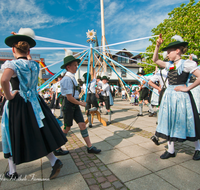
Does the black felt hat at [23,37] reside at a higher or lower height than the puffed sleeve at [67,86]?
higher

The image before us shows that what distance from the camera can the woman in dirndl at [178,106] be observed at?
2.44 m

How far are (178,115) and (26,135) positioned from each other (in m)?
2.42

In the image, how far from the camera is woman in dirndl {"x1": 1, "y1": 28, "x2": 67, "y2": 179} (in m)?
1.84

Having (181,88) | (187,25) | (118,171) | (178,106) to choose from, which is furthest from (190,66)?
(187,25)

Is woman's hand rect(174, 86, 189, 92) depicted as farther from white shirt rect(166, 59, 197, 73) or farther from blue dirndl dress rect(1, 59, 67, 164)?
blue dirndl dress rect(1, 59, 67, 164)

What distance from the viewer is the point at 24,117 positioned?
6.20ft

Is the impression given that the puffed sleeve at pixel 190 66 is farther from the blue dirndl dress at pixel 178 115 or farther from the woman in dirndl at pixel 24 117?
the woman in dirndl at pixel 24 117

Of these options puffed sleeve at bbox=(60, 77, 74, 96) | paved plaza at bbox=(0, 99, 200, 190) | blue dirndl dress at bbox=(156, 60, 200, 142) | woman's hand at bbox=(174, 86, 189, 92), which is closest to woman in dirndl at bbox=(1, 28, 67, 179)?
paved plaza at bbox=(0, 99, 200, 190)

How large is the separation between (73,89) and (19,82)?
90cm

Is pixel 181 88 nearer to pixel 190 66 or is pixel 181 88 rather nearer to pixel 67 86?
pixel 190 66

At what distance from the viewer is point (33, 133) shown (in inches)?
Answer: 75.5

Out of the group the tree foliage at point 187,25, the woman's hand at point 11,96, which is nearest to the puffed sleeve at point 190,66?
the woman's hand at point 11,96

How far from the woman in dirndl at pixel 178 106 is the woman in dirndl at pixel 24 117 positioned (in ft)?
6.11

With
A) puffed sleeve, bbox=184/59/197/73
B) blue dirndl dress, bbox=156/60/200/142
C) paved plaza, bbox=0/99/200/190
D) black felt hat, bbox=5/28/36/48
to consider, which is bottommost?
paved plaza, bbox=0/99/200/190
